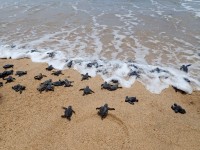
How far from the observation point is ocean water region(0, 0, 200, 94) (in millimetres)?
7914

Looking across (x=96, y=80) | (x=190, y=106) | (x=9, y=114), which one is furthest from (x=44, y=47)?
(x=190, y=106)

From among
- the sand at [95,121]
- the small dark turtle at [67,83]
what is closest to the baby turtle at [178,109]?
the sand at [95,121]

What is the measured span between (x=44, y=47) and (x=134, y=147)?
6.29 meters

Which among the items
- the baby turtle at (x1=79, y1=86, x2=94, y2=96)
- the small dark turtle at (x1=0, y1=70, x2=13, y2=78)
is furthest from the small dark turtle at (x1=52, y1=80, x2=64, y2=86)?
the small dark turtle at (x1=0, y1=70, x2=13, y2=78)

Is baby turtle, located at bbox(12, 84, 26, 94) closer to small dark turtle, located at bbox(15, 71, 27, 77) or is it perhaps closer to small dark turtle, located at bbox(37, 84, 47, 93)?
small dark turtle, located at bbox(37, 84, 47, 93)

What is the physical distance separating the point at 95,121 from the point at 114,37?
5.66 m

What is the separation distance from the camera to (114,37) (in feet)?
35.3

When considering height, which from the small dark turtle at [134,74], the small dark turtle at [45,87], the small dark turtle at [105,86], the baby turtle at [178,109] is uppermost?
the baby turtle at [178,109]

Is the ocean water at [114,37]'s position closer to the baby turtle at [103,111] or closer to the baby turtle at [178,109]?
the baby turtle at [178,109]

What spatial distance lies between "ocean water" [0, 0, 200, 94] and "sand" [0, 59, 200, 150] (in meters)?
0.74

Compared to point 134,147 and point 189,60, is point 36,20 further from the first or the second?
point 134,147

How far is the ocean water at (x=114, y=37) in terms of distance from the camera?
7.91 m

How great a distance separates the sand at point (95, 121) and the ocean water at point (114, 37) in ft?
2.42

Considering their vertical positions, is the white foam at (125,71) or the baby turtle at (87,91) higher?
the baby turtle at (87,91)
